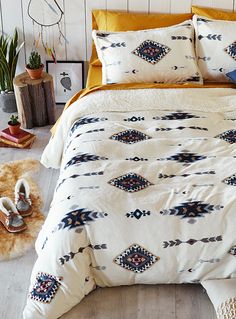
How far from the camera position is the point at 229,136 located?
2900 mm

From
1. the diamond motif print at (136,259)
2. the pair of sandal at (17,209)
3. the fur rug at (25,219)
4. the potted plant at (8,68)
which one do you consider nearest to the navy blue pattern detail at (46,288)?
the diamond motif print at (136,259)

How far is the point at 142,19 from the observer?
374 cm

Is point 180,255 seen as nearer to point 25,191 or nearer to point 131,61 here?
point 25,191

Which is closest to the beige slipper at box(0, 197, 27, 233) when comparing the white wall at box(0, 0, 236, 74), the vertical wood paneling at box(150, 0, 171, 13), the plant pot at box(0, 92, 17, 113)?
the plant pot at box(0, 92, 17, 113)

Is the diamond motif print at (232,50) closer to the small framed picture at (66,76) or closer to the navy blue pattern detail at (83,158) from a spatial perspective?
the small framed picture at (66,76)

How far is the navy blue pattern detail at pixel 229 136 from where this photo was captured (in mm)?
2865

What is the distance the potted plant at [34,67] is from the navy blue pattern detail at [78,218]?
5.58ft

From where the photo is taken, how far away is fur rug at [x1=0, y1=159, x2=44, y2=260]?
2875mm

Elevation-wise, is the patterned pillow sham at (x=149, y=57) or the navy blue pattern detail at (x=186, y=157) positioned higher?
the patterned pillow sham at (x=149, y=57)

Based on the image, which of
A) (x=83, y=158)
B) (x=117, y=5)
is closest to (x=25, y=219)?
(x=83, y=158)

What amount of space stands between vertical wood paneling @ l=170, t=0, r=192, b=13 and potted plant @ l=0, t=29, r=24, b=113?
107cm

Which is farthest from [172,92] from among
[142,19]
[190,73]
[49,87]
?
[49,87]

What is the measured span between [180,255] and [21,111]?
1.92 m

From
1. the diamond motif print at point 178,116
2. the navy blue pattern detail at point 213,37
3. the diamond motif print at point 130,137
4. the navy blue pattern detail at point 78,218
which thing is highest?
the navy blue pattern detail at point 213,37
